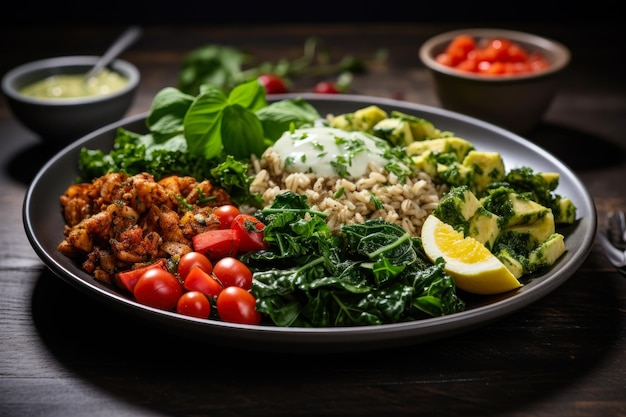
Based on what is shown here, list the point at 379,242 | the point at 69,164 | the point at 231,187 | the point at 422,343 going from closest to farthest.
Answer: the point at 422,343 < the point at 379,242 < the point at 231,187 < the point at 69,164

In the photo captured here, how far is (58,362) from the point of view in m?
3.24

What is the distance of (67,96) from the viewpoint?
18.6 feet

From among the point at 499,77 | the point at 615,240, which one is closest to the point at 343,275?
the point at 615,240

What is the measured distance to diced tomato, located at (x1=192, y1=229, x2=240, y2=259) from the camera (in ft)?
11.9

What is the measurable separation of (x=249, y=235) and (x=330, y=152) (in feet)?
2.70

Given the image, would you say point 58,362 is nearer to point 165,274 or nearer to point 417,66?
point 165,274

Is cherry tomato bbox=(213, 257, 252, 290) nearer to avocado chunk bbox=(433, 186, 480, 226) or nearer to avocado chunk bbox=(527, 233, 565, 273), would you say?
avocado chunk bbox=(433, 186, 480, 226)

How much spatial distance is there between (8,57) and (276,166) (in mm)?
4215

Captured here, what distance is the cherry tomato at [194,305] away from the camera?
3244 mm

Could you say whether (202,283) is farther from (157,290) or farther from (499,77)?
(499,77)

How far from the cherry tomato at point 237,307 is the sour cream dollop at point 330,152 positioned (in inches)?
42.7

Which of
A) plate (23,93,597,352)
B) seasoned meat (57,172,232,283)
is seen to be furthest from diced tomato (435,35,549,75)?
seasoned meat (57,172,232,283)

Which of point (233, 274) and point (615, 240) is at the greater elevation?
point (233, 274)

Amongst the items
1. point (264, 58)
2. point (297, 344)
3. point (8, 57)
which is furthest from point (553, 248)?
point (8, 57)
